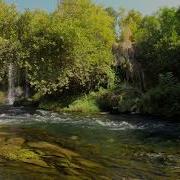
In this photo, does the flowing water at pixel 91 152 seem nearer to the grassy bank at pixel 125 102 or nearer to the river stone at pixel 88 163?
the river stone at pixel 88 163

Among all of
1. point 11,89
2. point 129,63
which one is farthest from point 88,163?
point 11,89

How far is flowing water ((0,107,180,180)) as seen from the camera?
1246cm

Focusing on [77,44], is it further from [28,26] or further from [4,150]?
[4,150]

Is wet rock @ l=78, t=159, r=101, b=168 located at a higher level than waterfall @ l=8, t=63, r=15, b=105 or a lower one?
lower

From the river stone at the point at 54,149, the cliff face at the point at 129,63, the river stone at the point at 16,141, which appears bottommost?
the river stone at the point at 54,149

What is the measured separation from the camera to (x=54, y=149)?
15.9 m

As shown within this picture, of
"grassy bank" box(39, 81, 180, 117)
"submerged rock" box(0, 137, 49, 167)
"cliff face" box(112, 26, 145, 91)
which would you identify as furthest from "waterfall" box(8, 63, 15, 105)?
"submerged rock" box(0, 137, 49, 167)

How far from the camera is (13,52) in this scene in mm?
37250

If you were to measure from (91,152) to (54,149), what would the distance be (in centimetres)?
143

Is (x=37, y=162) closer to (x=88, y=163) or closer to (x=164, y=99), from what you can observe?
(x=88, y=163)

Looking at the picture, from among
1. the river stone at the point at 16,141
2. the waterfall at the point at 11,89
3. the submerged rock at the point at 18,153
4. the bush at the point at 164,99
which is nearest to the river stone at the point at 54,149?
the river stone at the point at 16,141

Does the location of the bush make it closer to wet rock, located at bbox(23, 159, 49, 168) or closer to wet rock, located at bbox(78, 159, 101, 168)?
wet rock, located at bbox(78, 159, 101, 168)

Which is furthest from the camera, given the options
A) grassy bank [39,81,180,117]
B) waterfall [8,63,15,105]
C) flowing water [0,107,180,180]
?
waterfall [8,63,15,105]

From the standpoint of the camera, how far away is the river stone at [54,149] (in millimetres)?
15008
